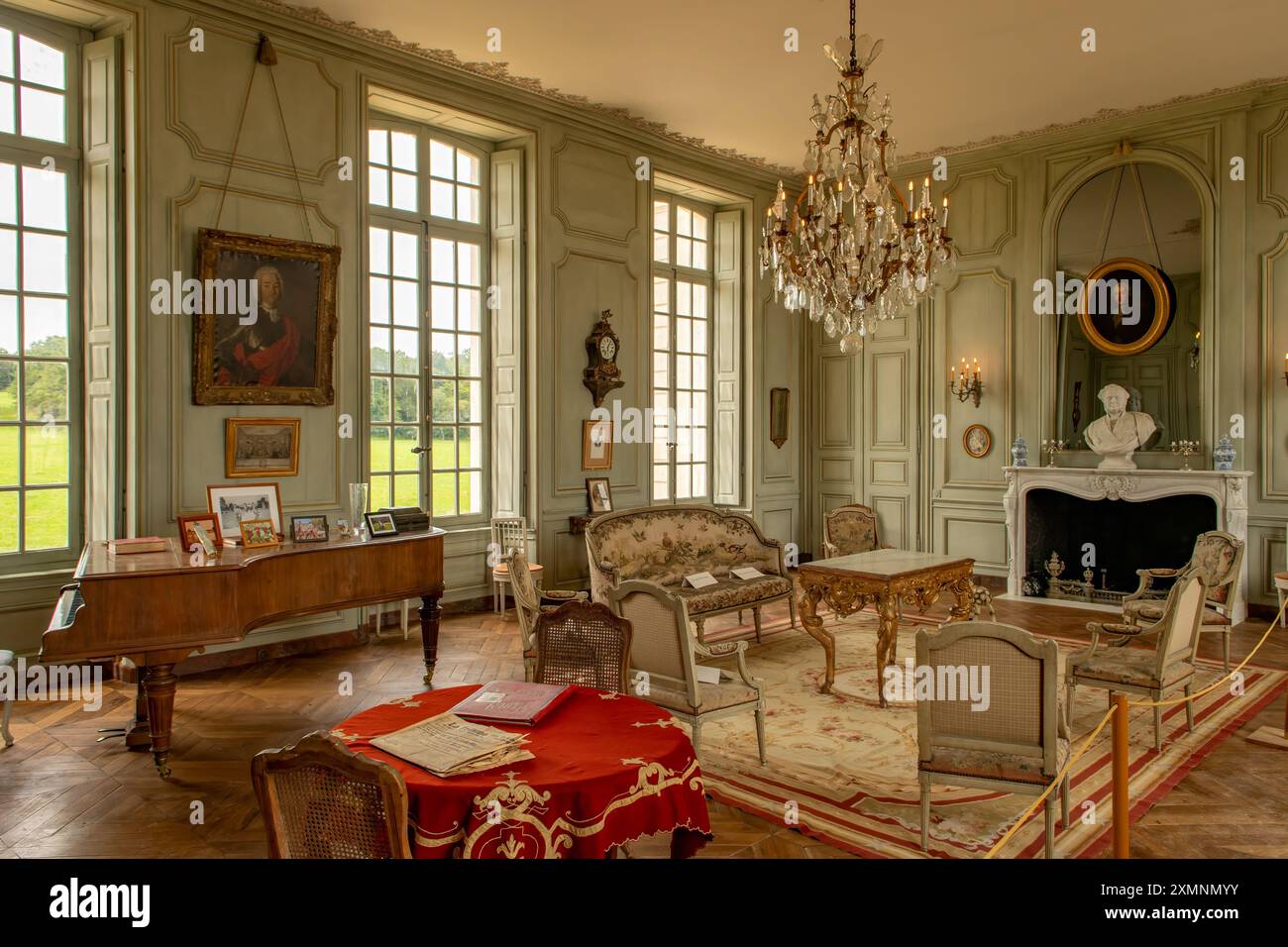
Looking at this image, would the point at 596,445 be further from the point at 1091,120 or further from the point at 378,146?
the point at 1091,120

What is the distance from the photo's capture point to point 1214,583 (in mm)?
5875

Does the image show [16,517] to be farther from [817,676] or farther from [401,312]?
[817,676]

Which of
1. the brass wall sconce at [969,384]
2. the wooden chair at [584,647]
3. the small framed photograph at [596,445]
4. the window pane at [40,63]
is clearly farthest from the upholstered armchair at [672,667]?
the brass wall sconce at [969,384]

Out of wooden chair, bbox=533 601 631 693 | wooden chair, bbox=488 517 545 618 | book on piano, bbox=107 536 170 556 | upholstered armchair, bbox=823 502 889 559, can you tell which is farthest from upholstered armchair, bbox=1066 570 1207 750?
book on piano, bbox=107 536 170 556

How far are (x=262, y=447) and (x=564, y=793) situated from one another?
445cm

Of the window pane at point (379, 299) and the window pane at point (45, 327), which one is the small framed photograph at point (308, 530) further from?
the window pane at point (379, 299)

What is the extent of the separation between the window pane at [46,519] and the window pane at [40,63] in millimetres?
2439

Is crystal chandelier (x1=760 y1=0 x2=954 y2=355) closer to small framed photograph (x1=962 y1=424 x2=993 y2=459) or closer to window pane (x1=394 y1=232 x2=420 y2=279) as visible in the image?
window pane (x1=394 y1=232 x2=420 y2=279)

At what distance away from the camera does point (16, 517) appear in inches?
208

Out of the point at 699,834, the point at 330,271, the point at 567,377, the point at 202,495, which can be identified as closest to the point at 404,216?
the point at 330,271

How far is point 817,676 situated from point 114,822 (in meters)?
3.90

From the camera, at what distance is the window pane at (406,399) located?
23.3ft

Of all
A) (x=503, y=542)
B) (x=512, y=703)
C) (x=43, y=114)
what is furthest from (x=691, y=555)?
(x=43, y=114)

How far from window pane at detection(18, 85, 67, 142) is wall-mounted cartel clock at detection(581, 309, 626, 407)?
410 cm
